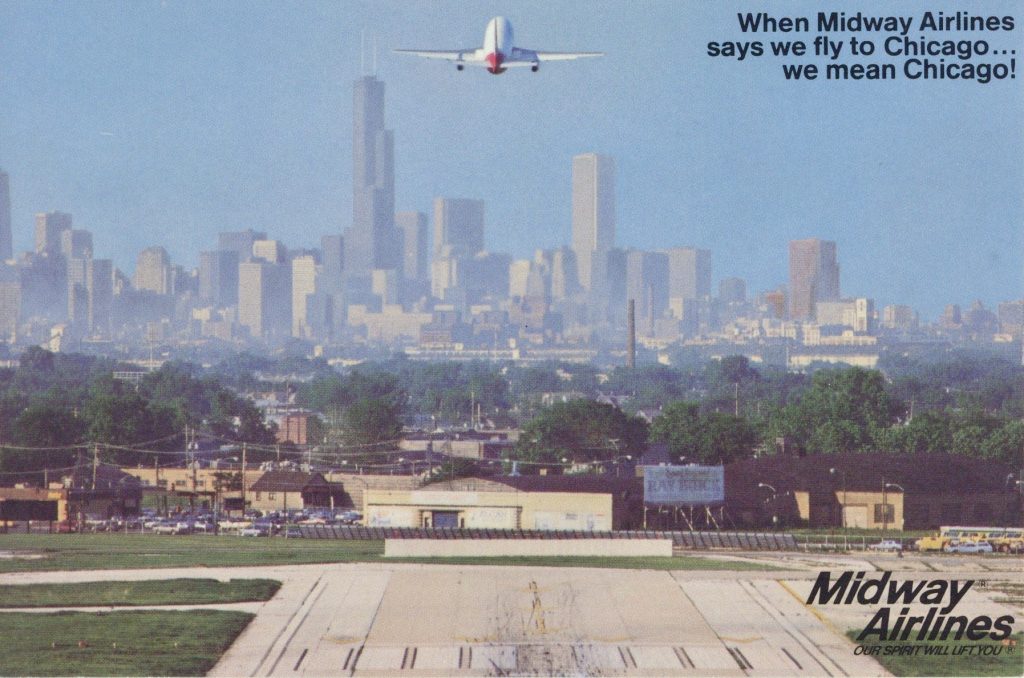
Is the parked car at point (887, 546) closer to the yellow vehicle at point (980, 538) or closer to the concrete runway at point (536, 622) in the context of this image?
the yellow vehicle at point (980, 538)

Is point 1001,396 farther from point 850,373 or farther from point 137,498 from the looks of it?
point 137,498

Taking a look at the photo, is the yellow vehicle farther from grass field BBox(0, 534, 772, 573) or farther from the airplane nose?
the airplane nose

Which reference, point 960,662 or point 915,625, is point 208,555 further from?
point 960,662

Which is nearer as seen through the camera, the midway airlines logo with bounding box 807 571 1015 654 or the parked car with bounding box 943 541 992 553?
the midway airlines logo with bounding box 807 571 1015 654

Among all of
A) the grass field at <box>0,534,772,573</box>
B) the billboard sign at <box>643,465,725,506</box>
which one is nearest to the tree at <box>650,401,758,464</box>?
the billboard sign at <box>643,465,725,506</box>

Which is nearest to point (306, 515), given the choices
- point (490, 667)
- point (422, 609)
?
point (422, 609)

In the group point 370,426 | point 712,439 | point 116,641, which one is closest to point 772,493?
point 712,439
